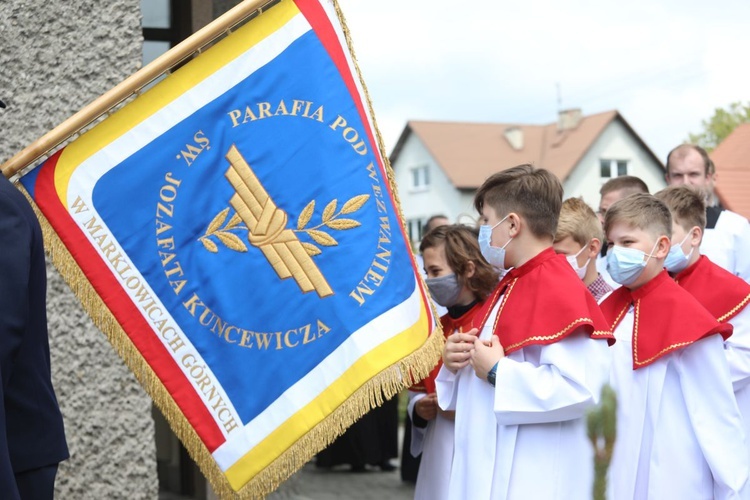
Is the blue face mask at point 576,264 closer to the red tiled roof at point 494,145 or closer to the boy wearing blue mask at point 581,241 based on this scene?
the boy wearing blue mask at point 581,241

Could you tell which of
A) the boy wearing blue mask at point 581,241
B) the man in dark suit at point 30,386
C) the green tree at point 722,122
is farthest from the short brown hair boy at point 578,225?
the green tree at point 722,122

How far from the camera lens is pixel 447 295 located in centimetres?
437

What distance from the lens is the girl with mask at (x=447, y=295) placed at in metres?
4.30

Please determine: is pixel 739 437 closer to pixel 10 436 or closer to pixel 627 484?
pixel 627 484

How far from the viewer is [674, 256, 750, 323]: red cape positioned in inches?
173

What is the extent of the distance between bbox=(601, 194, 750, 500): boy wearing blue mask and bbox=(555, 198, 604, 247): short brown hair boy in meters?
0.49

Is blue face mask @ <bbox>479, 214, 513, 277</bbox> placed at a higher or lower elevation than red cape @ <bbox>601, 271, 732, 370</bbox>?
higher

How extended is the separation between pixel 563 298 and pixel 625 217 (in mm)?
922

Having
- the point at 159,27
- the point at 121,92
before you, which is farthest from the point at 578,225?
the point at 159,27

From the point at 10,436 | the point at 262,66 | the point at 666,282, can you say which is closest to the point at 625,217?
the point at 666,282

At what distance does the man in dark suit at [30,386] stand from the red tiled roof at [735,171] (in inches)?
594

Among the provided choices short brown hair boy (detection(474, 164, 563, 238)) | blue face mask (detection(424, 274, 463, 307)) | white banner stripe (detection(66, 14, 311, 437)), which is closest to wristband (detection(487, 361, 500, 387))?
short brown hair boy (detection(474, 164, 563, 238))

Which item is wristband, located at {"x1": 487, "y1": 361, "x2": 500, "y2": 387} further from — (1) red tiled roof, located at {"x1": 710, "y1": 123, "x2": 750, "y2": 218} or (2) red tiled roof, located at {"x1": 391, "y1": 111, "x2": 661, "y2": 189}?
(2) red tiled roof, located at {"x1": 391, "y1": 111, "x2": 661, "y2": 189}

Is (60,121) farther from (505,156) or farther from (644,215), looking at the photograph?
(505,156)
